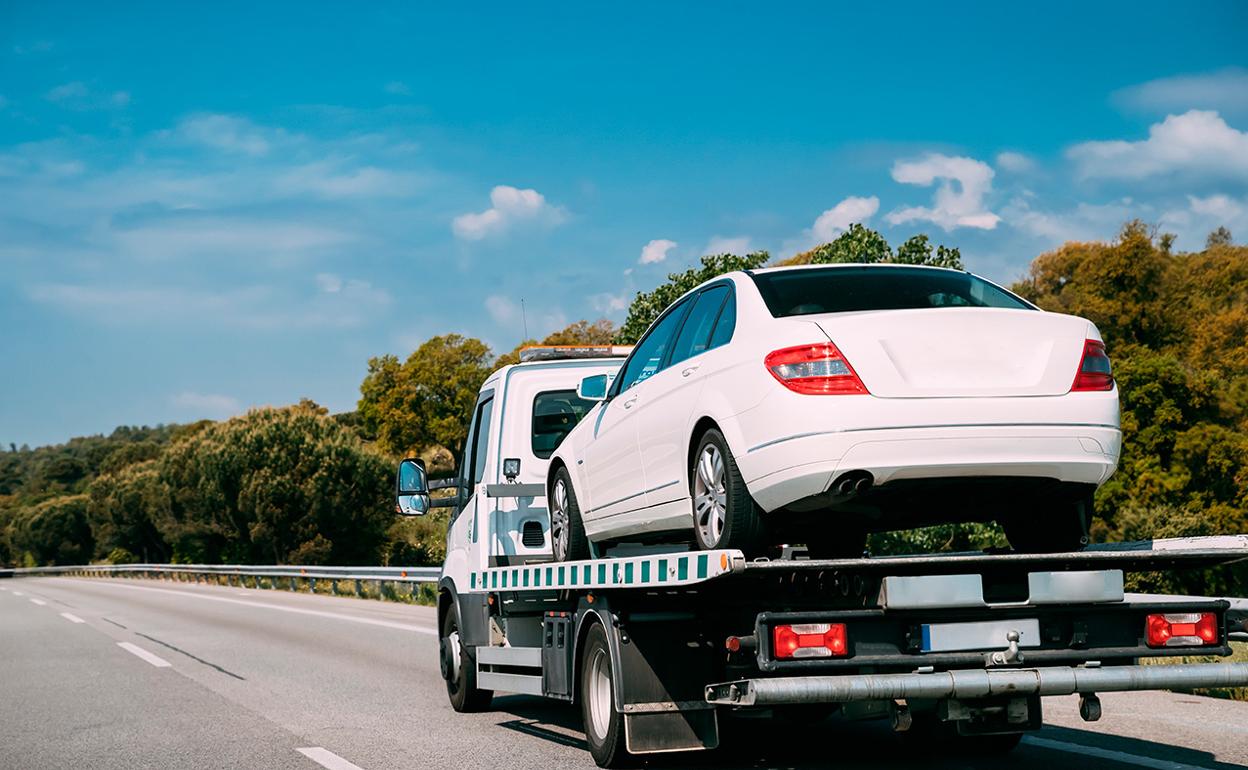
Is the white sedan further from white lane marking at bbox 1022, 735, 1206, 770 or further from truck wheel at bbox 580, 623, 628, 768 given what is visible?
white lane marking at bbox 1022, 735, 1206, 770

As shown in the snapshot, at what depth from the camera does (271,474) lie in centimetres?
6097

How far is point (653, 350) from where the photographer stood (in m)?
7.71

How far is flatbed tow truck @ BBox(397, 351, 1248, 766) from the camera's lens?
18.0 feet

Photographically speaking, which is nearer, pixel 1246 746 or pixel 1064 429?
pixel 1064 429

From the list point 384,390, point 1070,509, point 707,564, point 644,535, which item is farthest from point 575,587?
point 384,390

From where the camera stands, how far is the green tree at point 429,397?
88250 mm

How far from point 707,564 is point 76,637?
51.1 feet

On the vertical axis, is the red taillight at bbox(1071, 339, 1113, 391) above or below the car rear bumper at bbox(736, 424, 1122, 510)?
above

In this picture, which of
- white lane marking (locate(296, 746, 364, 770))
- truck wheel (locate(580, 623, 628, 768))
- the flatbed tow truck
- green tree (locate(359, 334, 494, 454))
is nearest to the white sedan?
the flatbed tow truck

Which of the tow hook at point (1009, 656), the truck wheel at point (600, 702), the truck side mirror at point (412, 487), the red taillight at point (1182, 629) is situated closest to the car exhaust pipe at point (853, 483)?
the tow hook at point (1009, 656)

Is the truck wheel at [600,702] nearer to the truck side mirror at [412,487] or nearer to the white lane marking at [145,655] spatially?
the truck side mirror at [412,487]

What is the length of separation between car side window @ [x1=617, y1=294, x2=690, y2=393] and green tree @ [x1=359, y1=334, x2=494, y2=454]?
261 feet

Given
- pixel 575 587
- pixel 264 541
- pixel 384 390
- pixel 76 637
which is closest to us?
pixel 575 587

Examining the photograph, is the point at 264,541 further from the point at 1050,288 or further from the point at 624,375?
the point at 624,375
